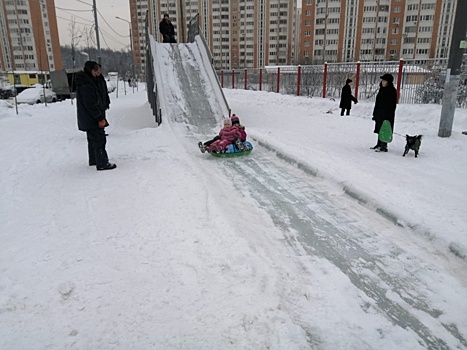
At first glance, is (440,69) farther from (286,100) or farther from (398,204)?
(398,204)

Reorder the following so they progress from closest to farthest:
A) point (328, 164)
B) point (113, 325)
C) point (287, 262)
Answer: point (113, 325)
point (287, 262)
point (328, 164)

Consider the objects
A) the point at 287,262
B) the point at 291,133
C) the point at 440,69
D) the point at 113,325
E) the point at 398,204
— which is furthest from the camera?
the point at 440,69

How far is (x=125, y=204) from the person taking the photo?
4.57 meters

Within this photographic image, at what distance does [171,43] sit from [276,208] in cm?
1463

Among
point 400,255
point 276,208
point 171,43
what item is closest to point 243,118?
point 171,43

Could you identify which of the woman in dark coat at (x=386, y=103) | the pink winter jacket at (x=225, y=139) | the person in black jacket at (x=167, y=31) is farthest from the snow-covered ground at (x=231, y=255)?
the person in black jacket at (x=167, y=31)

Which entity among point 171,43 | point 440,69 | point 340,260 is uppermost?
point 171,43

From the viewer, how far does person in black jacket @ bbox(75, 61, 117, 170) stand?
5.85 m

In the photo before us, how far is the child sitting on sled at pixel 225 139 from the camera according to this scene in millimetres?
7453

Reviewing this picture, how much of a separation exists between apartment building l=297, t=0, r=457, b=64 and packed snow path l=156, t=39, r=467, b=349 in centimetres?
6583

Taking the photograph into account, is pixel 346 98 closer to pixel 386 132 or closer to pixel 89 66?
pixel 386 132

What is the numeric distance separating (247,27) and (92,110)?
95132mm

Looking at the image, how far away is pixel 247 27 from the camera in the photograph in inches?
3634

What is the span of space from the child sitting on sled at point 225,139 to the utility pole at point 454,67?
5.42m
